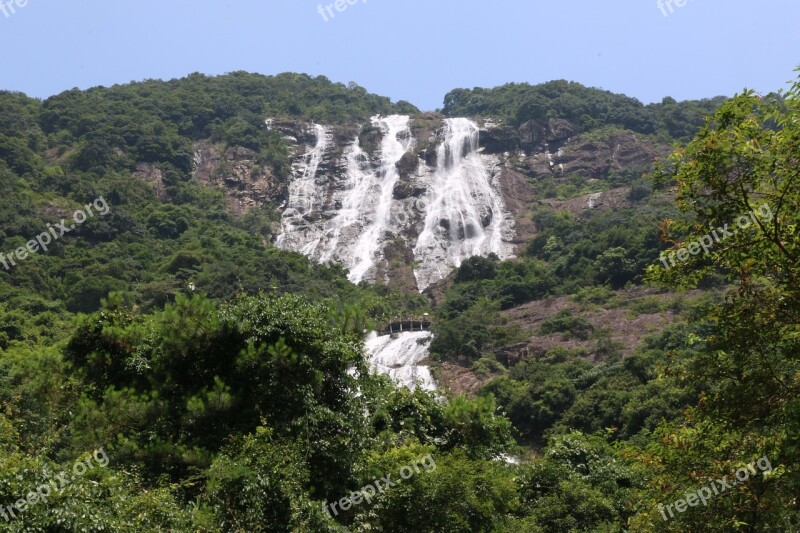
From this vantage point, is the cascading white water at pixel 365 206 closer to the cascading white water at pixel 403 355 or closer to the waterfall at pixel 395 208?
the waterfall at pixel 395 208

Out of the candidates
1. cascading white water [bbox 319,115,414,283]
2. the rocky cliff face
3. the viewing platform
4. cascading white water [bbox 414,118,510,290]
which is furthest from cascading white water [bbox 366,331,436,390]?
cascading white water [bbox 319,115,414,283]

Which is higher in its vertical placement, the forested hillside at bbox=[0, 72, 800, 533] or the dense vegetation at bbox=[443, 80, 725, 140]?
the dense vegetation at bbox=[443, 80, 725, 140]

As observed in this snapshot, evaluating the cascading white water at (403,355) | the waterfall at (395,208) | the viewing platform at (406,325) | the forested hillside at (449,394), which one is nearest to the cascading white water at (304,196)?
the waterfall at (395,208)

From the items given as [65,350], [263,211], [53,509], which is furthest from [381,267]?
[53,509]

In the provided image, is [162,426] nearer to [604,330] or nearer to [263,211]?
[604,330]

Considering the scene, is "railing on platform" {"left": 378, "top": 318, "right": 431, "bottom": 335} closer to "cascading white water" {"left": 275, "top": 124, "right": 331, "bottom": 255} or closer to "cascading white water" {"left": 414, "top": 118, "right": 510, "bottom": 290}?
"cascading white water" {"left": 414, "top": 118, "right": 510, "bottom": 290}

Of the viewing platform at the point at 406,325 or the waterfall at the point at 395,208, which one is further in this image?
the waterfall at the point at 395,208

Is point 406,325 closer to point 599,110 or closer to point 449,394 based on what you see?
point 449,394

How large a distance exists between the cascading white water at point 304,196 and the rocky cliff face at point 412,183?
4.6 inches

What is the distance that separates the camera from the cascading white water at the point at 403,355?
45062 mm

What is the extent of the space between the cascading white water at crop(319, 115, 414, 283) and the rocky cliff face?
0.39 ft

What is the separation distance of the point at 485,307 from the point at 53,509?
46585 millimetres

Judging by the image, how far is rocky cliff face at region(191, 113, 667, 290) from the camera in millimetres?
74375

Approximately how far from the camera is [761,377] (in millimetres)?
8938
